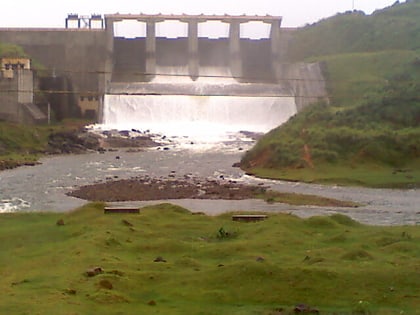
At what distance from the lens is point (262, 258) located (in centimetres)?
1506

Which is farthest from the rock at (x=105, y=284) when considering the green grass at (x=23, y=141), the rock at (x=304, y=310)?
the green grass at (x=23, y=141)

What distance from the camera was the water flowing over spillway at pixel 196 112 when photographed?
61.9 m

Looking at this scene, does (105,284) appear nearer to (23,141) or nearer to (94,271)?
(94,271)

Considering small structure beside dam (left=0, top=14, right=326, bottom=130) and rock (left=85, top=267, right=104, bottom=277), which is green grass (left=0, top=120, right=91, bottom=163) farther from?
rock (left=85, top=267, right=104, bottom=277)

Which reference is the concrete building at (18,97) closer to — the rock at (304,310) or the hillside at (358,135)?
the hillside at (358,135)

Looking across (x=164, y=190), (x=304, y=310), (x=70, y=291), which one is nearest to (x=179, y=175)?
(x=164, y=190)

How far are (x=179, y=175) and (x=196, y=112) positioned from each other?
24852 mm

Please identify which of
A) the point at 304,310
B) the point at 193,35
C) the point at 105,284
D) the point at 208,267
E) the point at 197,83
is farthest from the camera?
the point at 193,35

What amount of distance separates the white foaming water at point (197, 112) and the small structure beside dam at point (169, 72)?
74 mm

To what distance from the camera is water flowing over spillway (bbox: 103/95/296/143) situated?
61.9m

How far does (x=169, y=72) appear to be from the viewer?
69.1 metres

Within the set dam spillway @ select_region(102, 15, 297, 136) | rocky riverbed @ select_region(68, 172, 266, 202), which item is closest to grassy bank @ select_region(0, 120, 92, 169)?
dam spillway @ select_region(102, 15, 297, 136)

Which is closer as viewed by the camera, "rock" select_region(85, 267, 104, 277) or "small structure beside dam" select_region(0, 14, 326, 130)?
"rock" select_region(85, 267, 104, 277)

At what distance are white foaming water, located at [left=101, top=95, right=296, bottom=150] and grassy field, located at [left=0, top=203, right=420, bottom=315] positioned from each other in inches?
1618
